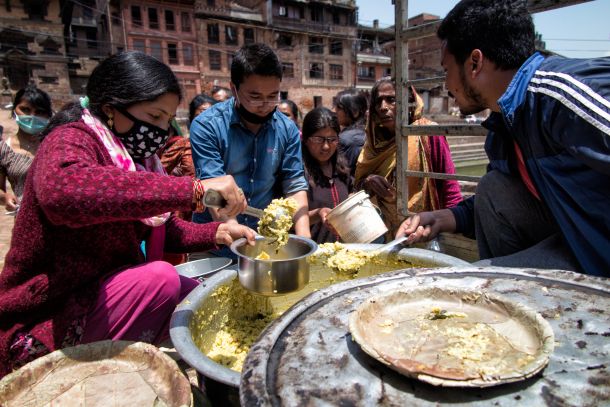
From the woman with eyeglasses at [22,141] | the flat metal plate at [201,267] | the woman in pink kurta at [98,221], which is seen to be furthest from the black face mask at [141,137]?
the woman with eyeglasses at [22,141]

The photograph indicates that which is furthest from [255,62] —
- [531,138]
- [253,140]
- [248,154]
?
[531,138]

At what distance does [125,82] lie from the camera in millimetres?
1860

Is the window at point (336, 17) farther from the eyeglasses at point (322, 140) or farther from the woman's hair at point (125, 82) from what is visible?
the woman's hair at point (125, 82)

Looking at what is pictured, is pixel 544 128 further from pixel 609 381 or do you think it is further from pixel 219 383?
pixel 219 383

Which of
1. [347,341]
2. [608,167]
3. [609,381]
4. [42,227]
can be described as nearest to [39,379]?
[42,227]

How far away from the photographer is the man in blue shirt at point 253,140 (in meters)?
2.80

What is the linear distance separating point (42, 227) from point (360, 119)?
4269 millimetres

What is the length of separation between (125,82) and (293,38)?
40.2 meters

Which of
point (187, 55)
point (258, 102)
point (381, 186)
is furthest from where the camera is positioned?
point (187, 55)

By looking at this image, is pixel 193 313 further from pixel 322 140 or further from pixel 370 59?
pixel 370 59

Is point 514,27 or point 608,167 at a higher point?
point 514,27

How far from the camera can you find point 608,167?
1482 mm

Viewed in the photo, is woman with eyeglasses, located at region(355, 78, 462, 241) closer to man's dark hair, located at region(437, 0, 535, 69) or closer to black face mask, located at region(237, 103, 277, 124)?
black face mask, located at region(237, 103, 277, 124)

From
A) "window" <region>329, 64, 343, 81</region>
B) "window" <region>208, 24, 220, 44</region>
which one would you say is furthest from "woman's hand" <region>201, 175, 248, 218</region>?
"window" <region>329, 64, 343, 81</region>
